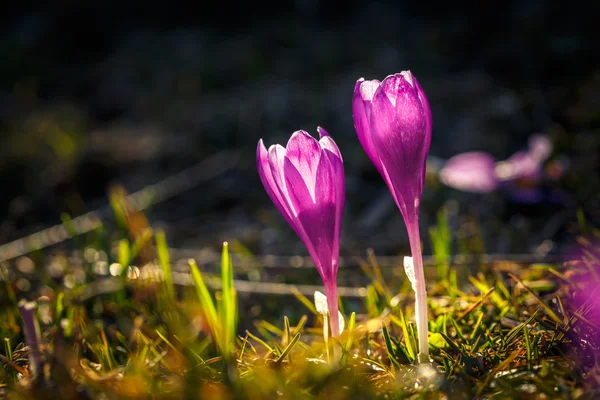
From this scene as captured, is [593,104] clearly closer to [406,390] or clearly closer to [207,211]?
[207,211]

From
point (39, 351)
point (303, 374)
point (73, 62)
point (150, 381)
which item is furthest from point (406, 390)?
point (73, 62)

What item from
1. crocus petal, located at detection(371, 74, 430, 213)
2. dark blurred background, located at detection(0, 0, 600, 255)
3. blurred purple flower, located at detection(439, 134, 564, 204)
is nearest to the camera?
crocus petal, located at detection(371, 74, 430, 213)

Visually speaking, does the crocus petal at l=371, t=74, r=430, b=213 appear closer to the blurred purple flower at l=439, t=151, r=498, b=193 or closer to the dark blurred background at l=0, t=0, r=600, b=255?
the dark blurred background at l=0, t=0, r=600, b=255

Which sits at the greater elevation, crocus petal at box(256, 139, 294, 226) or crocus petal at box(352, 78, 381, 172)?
crocus petal at box(352, 78, 381, 172)

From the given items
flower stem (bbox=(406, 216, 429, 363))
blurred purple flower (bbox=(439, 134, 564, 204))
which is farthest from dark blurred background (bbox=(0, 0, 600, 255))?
flower stem (bbox=(406, 216, 429, 363))

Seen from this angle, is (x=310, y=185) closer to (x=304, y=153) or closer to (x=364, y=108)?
(x=304, y=153)

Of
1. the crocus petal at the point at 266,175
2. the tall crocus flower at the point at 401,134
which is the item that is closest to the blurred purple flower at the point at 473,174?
the tall crocus flower at the point at 401,134

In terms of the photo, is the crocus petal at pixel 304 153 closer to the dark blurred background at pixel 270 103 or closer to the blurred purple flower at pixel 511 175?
the dark blurred background at pixel 270 103
